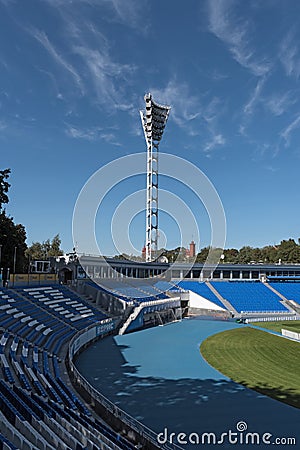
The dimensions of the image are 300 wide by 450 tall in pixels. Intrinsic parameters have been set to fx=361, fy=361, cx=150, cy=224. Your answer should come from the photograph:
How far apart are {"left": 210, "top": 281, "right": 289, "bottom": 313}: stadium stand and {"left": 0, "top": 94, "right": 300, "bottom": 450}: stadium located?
0.17 m

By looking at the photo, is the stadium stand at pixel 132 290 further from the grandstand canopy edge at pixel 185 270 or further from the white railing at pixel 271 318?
the white railing at pixel 271 318

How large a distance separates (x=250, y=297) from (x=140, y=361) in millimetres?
28807

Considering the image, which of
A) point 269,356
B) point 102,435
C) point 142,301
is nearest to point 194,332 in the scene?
point 142,301

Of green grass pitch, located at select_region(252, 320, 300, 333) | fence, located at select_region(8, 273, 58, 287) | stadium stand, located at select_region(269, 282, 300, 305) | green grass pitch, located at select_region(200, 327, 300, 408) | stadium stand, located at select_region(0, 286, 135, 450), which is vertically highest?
fence, located at select_region(8, 273, 58, 287)

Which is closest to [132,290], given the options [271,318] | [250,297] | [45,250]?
[271,318]

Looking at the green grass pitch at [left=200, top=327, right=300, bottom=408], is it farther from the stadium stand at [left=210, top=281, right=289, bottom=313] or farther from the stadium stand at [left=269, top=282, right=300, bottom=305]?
the stadium stand at [left=269, top=282, right=300, bottom=305]

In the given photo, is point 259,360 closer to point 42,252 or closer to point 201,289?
point 201,289

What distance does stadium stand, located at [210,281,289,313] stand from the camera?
143ft

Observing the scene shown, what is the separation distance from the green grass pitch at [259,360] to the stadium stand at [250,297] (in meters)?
11.4

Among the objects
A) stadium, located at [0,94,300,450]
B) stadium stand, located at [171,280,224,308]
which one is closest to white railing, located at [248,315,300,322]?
stadium, located at [0,94,300,450]

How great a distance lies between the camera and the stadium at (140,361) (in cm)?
1052

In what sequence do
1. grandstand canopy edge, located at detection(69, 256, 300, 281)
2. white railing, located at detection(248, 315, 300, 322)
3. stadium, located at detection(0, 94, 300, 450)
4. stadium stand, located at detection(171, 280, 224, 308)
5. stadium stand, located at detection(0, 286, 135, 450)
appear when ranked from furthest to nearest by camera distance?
stadium stand, located at detection(171, 280, 224, 308) → grandstand canopy edge, located at detection(69, 256, 300, 281) → white railing, located at detection(248, 315, 300, 322) → stadium, located at detection(0, 94, 300, 450) → stadium stand, located at detection(0, 286, 135, 450)

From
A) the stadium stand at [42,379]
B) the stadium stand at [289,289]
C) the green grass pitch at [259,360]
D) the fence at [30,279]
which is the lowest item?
the green grass pitch at [259,360]

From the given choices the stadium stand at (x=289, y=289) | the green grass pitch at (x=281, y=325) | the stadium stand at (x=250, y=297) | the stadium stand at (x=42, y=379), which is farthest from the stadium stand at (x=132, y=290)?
the stadium stand at (x=289, y=289)
